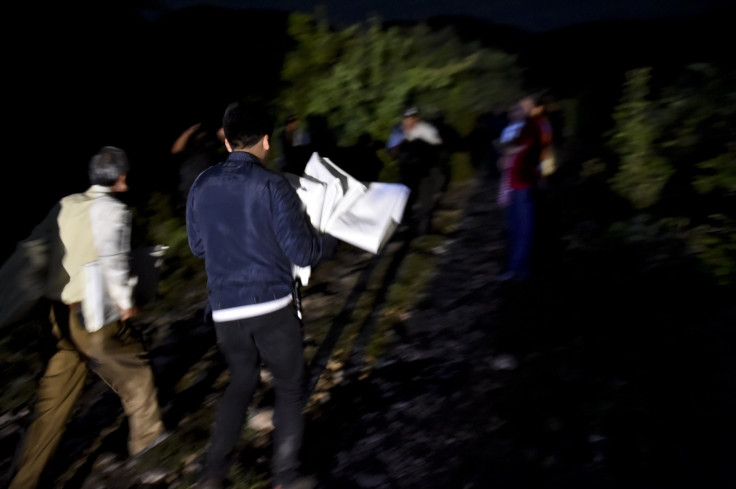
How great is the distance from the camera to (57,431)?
334 centimetres

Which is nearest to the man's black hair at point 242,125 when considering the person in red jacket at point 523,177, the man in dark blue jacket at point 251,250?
the man in dark blue jacket at point 251,250

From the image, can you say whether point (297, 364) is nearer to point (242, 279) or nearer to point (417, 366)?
point (242, 279)

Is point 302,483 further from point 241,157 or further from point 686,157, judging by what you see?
point 686,157

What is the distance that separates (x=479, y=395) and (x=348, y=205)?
1556 mm

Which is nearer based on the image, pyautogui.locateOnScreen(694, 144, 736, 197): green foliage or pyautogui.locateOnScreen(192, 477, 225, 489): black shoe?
pyautogui.locateOnScreen(192, 477, 225, 489): black shoe

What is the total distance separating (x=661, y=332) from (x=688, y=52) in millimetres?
7011

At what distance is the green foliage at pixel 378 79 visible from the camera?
31.0ft

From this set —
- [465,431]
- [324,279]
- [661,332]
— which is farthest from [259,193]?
[324,279]

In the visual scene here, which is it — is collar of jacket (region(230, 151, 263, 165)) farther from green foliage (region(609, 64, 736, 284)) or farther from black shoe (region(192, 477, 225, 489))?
green foliage (region(609, 64, 736, 284))

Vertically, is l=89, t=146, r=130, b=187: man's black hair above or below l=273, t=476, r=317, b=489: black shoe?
above

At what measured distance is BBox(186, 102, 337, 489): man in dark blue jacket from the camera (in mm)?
2582

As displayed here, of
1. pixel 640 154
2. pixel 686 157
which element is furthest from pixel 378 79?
pixel 686 157

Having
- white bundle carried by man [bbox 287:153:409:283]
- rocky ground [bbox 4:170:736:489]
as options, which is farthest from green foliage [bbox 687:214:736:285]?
white bundle carried by man [bbox 287:153:409:283]

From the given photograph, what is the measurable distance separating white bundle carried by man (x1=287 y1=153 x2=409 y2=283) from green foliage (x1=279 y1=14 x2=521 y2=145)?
21.3 feet
